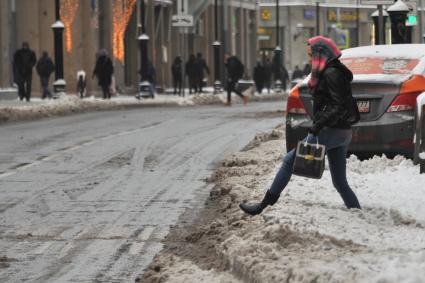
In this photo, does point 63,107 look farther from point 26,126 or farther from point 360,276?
point 360,276

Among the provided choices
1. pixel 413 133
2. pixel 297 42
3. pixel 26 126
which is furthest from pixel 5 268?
pixel 297 42

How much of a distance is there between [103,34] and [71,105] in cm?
1797

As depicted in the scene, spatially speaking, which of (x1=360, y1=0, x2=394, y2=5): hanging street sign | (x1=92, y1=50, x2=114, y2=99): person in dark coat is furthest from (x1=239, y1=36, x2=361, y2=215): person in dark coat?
(x1=92, y1=50, x2=114, y2=99): person in dark coat

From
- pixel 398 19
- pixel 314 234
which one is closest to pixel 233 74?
pixel 398 19

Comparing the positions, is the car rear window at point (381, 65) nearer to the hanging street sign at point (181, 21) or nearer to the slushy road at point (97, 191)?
the slushy road at point (97, 191)

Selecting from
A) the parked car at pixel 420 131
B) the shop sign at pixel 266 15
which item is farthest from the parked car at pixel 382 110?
the shop sign at pixel 266 15

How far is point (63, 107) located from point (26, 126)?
26.3 feet

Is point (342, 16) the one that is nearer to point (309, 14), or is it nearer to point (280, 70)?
point (309, 14)

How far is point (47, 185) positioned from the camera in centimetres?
1473

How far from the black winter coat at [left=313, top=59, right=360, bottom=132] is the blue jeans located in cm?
9

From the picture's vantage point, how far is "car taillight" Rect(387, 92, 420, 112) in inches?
571

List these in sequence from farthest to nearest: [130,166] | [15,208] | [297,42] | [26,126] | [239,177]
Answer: [297,42] < [26,126] < [130,166] < [239,177] < [15,208]

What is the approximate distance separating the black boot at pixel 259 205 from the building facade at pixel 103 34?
116ft

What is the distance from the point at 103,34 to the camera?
179 feet
